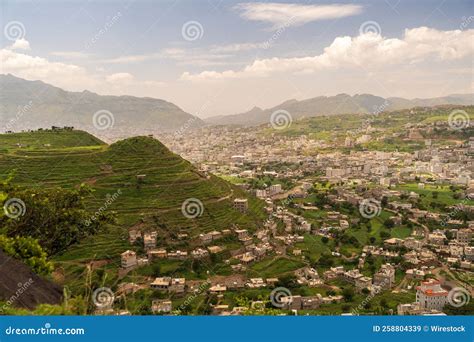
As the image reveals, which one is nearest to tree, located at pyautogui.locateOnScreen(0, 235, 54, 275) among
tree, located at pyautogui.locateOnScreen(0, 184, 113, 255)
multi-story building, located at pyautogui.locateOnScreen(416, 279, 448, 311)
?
tree, located at pyautogui.locateOnScreen(0, 184, 113, 255)

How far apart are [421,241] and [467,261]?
2.37 metres

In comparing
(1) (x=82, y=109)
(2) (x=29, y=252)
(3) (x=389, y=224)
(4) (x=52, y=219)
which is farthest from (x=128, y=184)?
(1) (x=82, y=109)

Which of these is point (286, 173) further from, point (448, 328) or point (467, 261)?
point (448, 328)

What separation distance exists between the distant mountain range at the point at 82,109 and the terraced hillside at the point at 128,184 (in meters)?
45.2

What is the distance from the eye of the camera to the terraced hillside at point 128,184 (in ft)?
55.2

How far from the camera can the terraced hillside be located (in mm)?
16828

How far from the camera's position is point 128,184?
63.7ft

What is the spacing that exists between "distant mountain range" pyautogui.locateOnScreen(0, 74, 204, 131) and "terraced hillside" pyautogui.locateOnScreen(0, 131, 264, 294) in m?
45.2

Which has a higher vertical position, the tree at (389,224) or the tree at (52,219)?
the tree at (52,219)

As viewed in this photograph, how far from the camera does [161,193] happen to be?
19266 millimetres

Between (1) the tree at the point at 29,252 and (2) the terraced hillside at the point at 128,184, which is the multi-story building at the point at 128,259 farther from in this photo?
(1) the tree at the point at 29,252

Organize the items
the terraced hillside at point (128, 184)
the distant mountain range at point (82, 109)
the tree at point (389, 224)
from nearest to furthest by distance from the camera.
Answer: the terraced hillside at point (128, 184) < the tree at point (389, 224) < the distant mountain range at point (82, 109)

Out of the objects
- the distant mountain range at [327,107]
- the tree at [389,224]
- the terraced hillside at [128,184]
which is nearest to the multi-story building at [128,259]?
the terraced hillside at [128,184]

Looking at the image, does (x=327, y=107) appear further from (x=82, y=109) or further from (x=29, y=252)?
(x=29, y=252)
